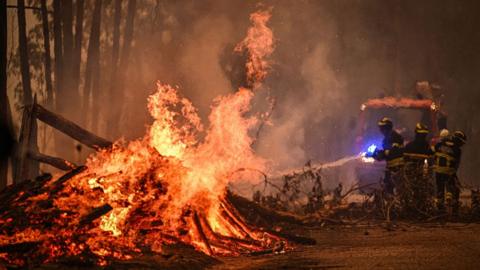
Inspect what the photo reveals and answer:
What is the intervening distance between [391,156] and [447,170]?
1.23 m

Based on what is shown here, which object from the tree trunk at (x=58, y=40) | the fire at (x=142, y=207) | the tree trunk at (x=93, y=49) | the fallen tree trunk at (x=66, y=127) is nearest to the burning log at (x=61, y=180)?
the fire at (x=142, y=207)

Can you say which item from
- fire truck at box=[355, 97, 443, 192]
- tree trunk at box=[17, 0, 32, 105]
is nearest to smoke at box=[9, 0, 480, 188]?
fire truck at box=[355, 97, 443, 192]

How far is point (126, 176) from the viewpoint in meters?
7.63

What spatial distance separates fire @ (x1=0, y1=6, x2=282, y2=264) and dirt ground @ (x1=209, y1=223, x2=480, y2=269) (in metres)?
0.76

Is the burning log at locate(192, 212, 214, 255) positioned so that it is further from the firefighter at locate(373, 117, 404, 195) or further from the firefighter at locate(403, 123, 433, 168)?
the firefighter at locate(403, 123, 433, 168)

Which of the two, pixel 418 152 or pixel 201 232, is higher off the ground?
pixel 418 152

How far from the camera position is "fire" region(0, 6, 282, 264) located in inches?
260

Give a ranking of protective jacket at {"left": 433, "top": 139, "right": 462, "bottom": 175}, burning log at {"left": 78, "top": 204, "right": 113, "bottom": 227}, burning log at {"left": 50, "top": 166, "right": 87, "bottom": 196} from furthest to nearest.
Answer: protective jacket at {"left": 433, "top": 139, "right": 462, "bottom": 175}
burning log at {"left": 50, "top": 166, "right": 87, "bottom": 196}
burning log at {"left": 78, "top": 204, "right": 113, "bottom": 227}

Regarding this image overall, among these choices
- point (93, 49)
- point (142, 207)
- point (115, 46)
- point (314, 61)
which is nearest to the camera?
point (142, 207)

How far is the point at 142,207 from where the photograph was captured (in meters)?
7.39

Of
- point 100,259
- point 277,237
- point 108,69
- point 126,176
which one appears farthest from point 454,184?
point 108,69

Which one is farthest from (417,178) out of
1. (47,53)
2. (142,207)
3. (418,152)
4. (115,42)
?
(115,42)

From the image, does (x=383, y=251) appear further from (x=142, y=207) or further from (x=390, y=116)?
(x=390, y=116)

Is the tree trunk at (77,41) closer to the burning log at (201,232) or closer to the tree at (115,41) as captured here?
the tree at (115,41)
